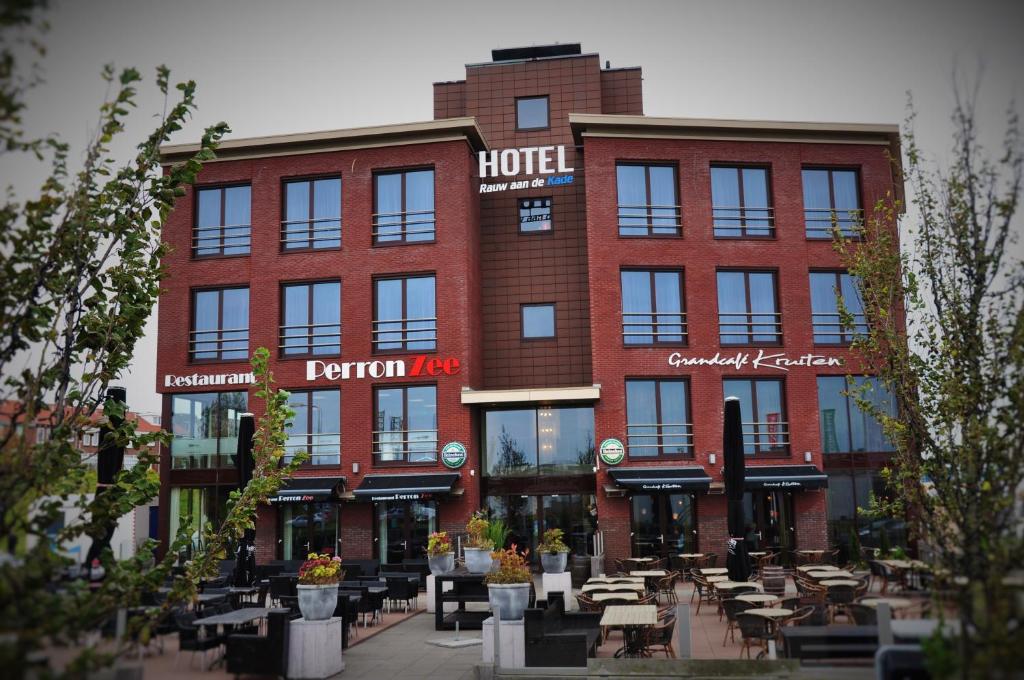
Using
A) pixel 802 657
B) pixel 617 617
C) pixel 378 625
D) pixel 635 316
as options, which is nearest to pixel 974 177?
pixel 802 657

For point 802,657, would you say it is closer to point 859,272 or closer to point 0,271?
point 859,272

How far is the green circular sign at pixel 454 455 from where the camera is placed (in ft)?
85.8

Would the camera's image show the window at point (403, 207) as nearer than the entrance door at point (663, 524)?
No

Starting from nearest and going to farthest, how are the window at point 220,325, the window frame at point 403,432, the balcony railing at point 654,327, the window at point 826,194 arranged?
the window frame at point 403,432 < the balcony railing at point 654,327 < the window at point 826,194 < the window at point 220,325

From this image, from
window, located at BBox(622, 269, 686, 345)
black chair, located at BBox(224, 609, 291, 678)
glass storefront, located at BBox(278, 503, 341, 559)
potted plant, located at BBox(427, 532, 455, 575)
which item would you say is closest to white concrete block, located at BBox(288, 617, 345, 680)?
black chair, located at BBox(224, 609, 291, 678)

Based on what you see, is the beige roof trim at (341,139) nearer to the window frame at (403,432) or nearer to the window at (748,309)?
the window frame at (403,432)

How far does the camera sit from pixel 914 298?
1034 cm

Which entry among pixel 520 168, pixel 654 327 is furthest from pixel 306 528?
pixel 520 168

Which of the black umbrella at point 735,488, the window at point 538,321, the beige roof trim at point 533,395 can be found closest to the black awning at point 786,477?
the beige roof trim at point 533,395

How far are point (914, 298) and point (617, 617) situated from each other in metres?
5.83

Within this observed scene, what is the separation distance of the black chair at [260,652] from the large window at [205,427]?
17253mm

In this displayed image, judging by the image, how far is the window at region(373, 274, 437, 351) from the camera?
27.2 m

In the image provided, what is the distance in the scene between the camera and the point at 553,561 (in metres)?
18.6

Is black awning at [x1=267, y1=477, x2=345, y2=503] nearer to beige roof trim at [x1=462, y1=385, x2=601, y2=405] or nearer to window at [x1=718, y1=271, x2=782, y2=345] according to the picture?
beige roof trim at [x1=462, y1=385, x2=601, y2=405]
